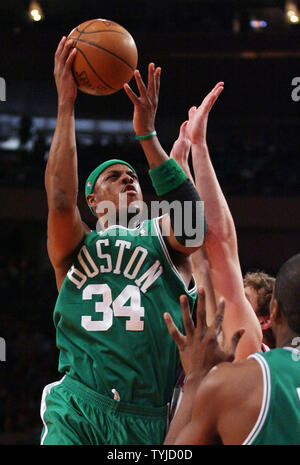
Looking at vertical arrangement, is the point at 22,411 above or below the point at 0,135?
below

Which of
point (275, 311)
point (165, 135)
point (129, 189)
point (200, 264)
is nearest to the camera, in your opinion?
point (275, 311)

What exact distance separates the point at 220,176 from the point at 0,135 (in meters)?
5.79

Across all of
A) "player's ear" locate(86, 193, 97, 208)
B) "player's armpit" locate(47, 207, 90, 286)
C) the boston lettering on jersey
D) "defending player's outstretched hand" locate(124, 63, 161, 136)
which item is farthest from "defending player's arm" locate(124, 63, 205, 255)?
"player's ear" locate(86, 193, 97, 208)

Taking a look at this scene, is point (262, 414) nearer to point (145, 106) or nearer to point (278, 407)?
point (278, 407)

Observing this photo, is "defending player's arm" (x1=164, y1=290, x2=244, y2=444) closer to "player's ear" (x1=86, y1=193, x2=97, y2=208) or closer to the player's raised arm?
the player's raised arm

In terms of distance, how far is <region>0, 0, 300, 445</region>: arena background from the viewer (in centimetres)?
1262

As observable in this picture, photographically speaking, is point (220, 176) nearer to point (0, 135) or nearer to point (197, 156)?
point (0, 135)

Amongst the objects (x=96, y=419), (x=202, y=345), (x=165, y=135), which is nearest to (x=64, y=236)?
(x=96, y=419)

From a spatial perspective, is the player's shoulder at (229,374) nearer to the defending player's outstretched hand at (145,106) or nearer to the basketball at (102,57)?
the defending player's outstretched hand at (145,106)

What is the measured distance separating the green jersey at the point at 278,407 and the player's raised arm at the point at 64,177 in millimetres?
1414

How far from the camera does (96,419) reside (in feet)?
9.52

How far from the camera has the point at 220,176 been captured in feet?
45.0

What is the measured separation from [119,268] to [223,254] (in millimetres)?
536
